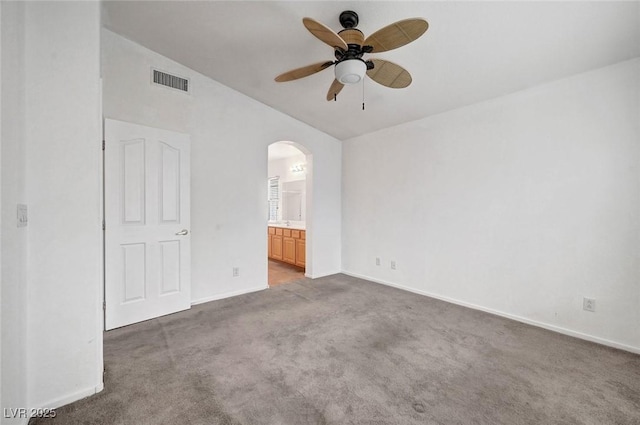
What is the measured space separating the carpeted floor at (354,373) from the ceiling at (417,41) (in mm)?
2508

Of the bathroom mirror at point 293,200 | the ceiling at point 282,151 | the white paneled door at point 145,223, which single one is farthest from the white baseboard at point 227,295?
the ceiling at point 282,151

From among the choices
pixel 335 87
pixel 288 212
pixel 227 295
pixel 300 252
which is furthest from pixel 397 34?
pixel 288 212

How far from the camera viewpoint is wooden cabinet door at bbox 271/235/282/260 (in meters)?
5.80

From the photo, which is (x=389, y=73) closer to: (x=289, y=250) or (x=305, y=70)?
(x=305, y=70)

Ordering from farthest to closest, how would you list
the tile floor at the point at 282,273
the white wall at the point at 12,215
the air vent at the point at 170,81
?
1. the tile floor at the point at 282,273
2. the air vent at the point at 170,81
3. the white wall at the point at 12,215

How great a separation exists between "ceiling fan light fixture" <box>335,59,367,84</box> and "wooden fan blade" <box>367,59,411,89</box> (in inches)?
5.9

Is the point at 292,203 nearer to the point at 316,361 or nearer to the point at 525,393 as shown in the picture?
the point at 316,361

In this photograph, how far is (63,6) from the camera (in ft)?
5.34

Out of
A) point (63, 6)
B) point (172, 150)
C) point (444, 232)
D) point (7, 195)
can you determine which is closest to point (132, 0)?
point (63, 6)

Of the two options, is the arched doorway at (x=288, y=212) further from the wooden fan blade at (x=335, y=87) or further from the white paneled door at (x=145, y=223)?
the wooden fan blade at (x=335, y=87)

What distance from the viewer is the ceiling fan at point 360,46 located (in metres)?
1.62

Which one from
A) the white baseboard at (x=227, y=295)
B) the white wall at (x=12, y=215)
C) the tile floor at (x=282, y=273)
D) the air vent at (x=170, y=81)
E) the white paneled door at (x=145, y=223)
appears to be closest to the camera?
the white wall at (x=12, y=215)

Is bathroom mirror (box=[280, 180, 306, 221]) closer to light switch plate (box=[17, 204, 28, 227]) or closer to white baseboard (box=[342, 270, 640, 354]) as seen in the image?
white baseboard (box=[342, 270, 640, 354])

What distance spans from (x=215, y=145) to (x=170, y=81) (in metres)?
0.84
